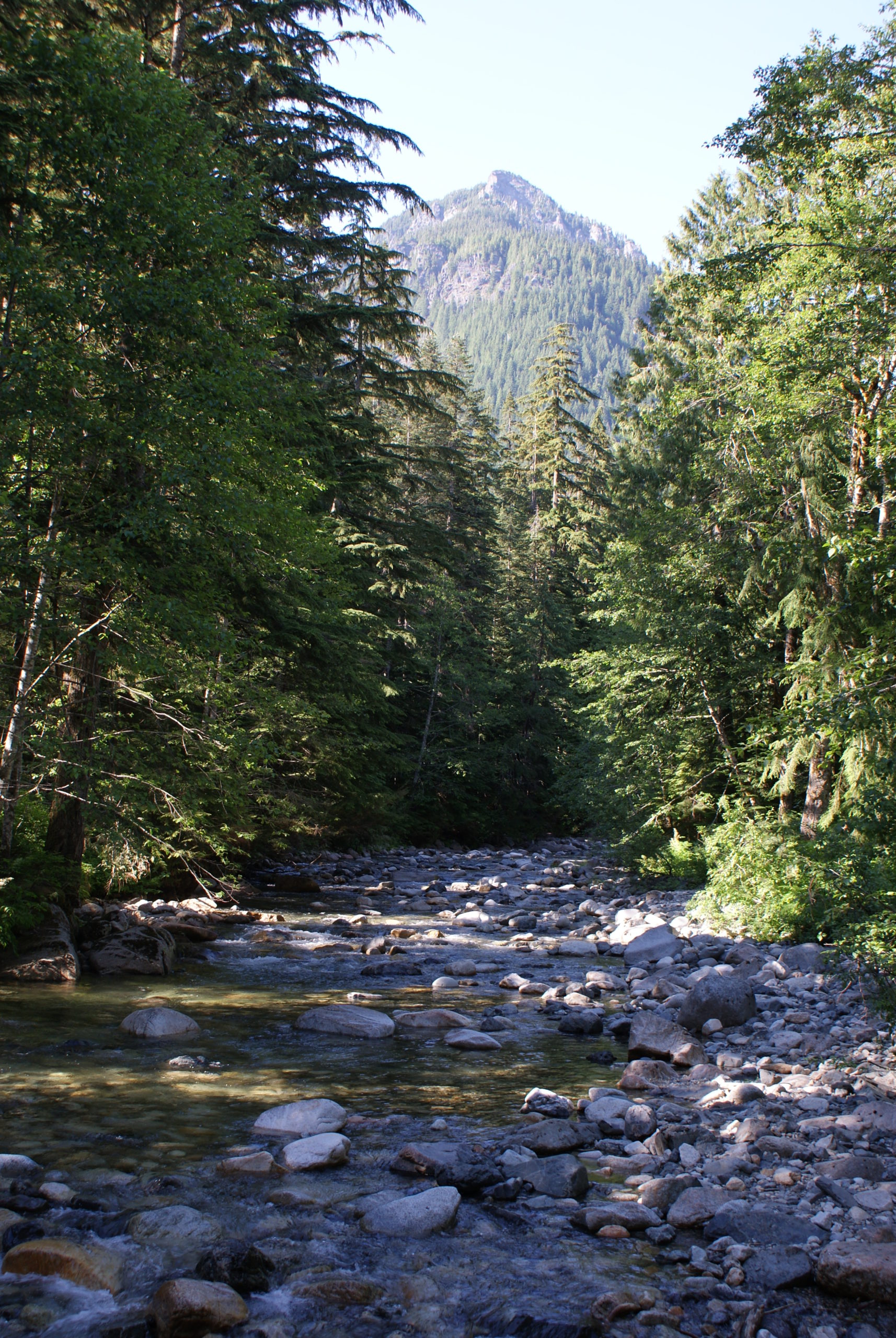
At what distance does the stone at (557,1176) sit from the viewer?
4.71 metres

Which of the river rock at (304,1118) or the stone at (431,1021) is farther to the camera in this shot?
the stone at (431,1021)

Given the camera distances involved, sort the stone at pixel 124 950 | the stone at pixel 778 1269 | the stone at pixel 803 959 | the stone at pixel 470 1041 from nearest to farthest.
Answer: the stone at pixel 778 1269
the stone at pixel 470 1041
the stone at pixel 803 959
the stone at pixel 124 950

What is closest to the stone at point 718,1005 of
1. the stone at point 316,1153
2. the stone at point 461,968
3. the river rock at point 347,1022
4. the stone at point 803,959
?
the stone at point 803,959

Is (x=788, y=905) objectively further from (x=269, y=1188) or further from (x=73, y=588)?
(x=73, y=588)

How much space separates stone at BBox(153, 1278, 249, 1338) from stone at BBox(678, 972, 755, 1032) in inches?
215

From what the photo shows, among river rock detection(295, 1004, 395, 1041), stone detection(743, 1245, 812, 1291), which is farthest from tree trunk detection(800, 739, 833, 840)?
stone detection(743, 1245, 812, 1291)

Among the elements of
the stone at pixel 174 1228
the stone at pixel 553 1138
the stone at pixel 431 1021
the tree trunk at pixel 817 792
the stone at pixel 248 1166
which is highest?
the tree trunk at pixel 817 792

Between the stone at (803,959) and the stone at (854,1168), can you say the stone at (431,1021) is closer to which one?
the stone at (803,959)

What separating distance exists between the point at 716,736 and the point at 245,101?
1438cm

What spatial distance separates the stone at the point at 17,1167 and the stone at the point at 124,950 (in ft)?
15.5

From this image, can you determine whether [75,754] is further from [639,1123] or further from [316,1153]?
[639,1123]

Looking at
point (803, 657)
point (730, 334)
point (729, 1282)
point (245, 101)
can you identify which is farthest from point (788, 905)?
point (245, 101)

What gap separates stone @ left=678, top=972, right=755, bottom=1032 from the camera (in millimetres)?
7922

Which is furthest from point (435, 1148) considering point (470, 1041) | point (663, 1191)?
point (470, 1041)
